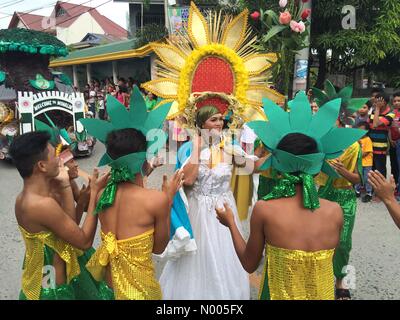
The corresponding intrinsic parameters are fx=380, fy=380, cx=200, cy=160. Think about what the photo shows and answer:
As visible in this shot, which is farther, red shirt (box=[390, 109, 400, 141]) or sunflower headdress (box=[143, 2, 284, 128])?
red shirt (box=[390, 109, 400, 141])

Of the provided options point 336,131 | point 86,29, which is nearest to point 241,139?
point 336,131

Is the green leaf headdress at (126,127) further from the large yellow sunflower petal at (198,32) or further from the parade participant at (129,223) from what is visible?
the large yellow sunflower petal at (198,32)

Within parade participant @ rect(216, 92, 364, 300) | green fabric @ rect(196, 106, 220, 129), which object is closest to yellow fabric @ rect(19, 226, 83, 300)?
parade participant @ rect(216, 92, 364, 300)

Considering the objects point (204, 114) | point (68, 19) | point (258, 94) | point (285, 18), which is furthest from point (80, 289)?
point (68, 19)

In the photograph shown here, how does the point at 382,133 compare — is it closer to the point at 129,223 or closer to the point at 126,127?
the point at 126,127

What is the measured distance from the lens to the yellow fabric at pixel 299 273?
158 centimetres

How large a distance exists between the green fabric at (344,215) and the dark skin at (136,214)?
1.51 meters

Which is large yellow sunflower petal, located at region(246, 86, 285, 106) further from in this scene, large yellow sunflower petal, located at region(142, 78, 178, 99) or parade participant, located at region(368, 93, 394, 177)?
parade participant, located at region(368, 93, 394, 177)

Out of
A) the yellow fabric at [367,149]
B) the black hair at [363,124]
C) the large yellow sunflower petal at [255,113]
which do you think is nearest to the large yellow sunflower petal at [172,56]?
the large yellow sunflower petal at [255,113]

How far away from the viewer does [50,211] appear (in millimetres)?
1679

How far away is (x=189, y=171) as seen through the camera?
260 cm

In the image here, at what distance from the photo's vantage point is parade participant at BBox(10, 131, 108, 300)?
171 cm
